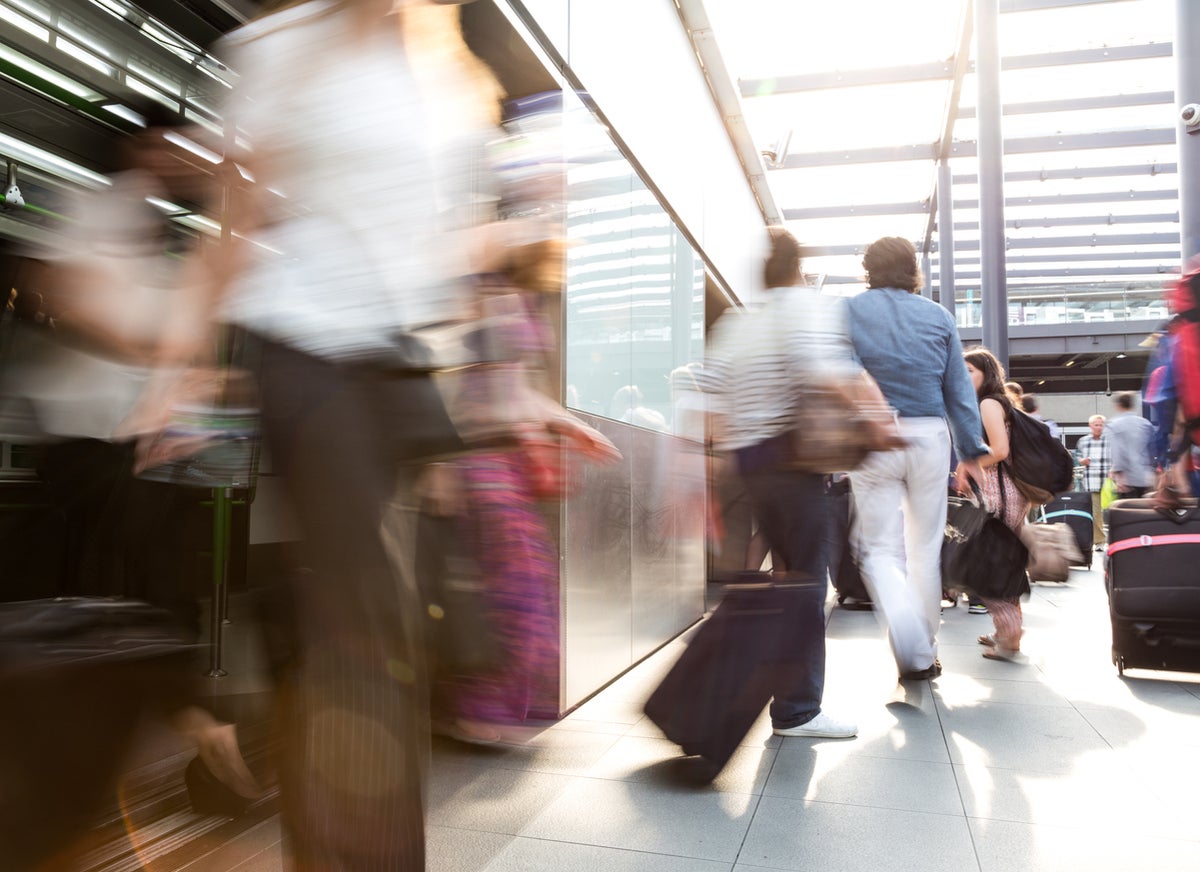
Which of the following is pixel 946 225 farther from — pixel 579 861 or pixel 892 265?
pixel 579 861

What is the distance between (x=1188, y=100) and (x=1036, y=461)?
8.25 feet

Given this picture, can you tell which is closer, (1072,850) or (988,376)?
(1072,850)

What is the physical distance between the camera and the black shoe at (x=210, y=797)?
224 cm

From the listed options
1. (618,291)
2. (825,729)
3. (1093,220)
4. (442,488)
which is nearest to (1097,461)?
(618,291)

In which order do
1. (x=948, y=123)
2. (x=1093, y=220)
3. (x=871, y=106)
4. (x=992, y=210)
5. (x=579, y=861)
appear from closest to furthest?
(x=579, y=861)
(x=992, y=210)
(x=871, y=106)
(x=948, y=123)
(x=1093, y=220)

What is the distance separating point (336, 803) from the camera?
1.03 metres

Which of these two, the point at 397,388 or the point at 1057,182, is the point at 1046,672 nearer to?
the point at 397,388

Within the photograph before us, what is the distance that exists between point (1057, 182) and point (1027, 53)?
5.79 metres

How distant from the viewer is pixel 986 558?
440 cm

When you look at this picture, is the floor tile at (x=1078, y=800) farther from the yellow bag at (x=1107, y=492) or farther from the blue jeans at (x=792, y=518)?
the yellow bag at (x=1107, y=492)

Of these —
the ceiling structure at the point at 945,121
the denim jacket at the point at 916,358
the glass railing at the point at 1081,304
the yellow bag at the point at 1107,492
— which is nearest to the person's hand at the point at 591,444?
the denim jacket at the point at 916,358

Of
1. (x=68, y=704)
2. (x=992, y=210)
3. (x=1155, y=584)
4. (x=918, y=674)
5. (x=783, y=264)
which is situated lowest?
(x=918, y=674)

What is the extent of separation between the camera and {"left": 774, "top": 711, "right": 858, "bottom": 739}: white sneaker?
3.12 meters

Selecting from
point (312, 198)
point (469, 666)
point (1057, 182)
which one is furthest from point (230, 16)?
point (1057, 182)
